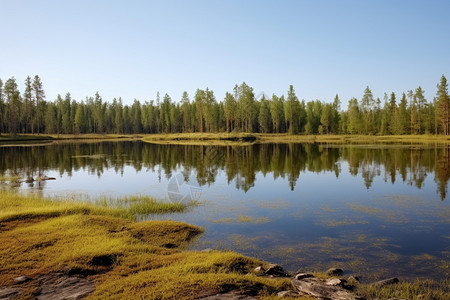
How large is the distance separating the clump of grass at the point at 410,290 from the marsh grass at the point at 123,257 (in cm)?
245

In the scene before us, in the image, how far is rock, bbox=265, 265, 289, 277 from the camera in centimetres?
1048

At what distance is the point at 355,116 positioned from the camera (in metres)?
121

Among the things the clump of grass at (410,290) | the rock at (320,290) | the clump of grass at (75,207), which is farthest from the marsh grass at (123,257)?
the clump of grass at (410,290)

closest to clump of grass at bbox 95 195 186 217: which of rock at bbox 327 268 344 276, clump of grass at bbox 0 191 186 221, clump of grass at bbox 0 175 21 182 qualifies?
clump of grass at bbox 0 191 186 221

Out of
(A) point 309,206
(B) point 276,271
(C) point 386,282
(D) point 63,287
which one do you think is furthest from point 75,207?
(C) point 386,282

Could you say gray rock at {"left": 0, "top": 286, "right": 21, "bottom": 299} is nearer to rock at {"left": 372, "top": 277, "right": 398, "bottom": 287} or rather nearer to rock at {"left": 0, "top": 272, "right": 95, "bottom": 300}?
rock at {"left": 0, "top": 272, "right": 95, "bottom": 300}

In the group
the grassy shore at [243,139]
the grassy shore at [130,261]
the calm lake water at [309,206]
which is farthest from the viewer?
the grassy shore at [243,139]

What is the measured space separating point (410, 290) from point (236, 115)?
118 metres

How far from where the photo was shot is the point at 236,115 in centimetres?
12631

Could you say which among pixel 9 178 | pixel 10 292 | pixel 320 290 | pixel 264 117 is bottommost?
pixel 320 290

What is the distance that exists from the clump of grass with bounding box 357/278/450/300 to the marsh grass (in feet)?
8.05

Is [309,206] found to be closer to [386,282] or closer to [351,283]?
[386,282]

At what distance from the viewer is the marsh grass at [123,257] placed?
8.66 m

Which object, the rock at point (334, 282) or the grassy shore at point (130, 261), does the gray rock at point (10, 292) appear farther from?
the rock at point (334, 282)
